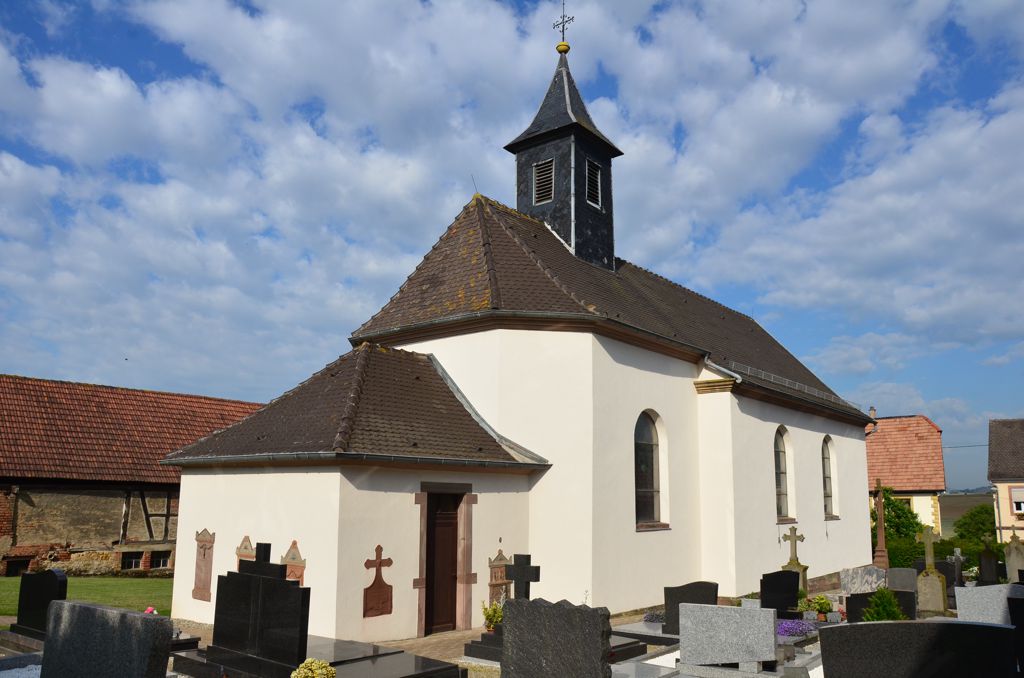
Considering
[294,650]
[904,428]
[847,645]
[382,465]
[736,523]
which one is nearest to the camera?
[847,645]

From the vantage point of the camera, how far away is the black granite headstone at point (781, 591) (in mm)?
14133

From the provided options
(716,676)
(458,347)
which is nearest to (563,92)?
(458,347)

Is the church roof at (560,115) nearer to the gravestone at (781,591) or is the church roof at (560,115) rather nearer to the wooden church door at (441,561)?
the wooden church door at (441,561)

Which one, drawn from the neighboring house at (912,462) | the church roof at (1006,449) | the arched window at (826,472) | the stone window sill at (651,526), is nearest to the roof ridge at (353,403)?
the stone window sill at (651,526)

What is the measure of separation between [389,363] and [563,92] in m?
9.88

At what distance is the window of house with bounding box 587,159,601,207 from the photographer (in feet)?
64.2

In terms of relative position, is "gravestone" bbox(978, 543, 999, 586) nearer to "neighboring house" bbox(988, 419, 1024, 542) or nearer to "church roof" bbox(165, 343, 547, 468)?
"church roof" bbox(165, 343, 547, 468)

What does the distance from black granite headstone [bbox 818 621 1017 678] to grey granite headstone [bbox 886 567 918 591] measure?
10.7 metres

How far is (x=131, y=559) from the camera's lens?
20.9 meters

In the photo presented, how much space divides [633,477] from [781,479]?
7.00m

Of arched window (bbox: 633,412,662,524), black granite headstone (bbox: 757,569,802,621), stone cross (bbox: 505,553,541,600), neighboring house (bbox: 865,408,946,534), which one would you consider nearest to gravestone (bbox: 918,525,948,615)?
black granite headstone (bbox: 757,569,802,621)

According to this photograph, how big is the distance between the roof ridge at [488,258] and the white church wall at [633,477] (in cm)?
207

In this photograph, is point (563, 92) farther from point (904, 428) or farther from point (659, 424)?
point (904, 428)

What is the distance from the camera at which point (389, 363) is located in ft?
47.1
